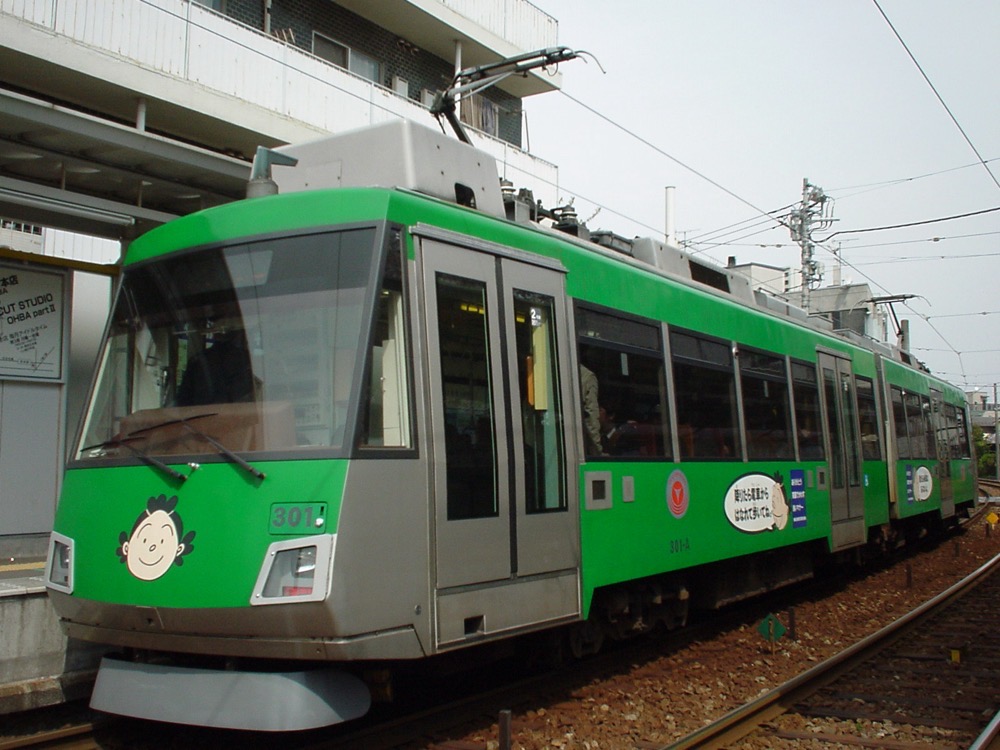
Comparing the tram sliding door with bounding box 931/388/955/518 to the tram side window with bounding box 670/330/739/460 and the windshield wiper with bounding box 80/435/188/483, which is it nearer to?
the tram side window with bounding box 670/330/739/460

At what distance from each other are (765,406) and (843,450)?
275 cm

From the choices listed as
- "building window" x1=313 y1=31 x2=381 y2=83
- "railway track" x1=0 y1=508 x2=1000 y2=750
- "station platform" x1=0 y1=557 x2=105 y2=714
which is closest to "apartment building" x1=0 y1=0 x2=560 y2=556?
"building window" x1=313 y1=31 x2=381 y2=83

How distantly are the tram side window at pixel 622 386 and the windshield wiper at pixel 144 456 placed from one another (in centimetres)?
269

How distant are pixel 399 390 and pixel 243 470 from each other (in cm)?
89

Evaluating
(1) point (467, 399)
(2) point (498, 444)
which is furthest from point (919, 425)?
(1) point (467, 399)

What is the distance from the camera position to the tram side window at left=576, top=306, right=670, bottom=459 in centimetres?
674

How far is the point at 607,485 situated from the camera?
6.75 meters

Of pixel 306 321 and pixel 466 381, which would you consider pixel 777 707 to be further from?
pixel 306 321

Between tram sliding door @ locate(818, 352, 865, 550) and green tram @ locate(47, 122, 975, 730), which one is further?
tram sliding door @ locate(818, 352, 865, 550)

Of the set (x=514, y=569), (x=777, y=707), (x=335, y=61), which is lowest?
(x=777, y=707)

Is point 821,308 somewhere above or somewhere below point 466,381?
above

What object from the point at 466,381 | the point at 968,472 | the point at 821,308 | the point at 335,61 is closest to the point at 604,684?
the point at 466,381

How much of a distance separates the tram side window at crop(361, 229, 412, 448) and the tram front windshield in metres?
0.10

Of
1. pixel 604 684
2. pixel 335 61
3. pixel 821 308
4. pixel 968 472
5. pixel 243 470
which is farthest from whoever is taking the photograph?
pixel 821 308
